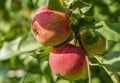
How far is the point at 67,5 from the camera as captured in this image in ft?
5.57

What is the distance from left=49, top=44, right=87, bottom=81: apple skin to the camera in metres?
1.63

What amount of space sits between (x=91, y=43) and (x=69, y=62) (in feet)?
0.51

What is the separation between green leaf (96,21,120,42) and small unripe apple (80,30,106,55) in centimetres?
11

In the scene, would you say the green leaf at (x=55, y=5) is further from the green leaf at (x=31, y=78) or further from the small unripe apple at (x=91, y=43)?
the green leaf at (x=31, y=78)

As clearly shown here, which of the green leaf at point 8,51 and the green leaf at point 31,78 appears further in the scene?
the green leaf at point 8,51

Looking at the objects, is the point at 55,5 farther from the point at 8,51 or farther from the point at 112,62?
the point at 8,51

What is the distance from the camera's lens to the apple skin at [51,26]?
1608 mm

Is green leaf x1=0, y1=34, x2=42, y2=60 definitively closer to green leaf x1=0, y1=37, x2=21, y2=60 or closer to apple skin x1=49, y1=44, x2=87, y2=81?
green leaf x1=0, y1=37, x2=21, y2=60

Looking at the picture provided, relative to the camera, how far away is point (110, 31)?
5.28 feet

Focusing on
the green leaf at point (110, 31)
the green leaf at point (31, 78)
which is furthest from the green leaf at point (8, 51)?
the green leaf at point (110, 31)

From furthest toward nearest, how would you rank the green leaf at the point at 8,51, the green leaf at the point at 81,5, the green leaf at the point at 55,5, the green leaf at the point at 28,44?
the green leaf at the point at 8,51 → the green leaf at the point at 28,44 → the green leaf at the point at 81,5 → the green leaf at the point at 55,5

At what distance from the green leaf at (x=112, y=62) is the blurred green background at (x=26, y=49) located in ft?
0.82

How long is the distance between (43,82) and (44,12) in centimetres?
57

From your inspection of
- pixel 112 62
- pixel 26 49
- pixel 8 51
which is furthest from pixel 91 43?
pixel 8 51
